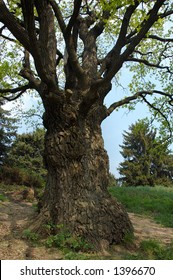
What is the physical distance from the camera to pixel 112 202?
7750mm

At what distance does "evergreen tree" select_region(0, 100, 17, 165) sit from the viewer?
24.5 m

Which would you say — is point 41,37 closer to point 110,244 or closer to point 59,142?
point 59,142

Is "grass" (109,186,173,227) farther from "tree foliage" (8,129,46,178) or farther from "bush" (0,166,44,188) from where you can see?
"tree foliage" (8,129,46,178)

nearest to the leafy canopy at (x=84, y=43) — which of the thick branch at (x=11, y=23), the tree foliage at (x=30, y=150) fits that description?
the thick branch at (x=11, y=23)

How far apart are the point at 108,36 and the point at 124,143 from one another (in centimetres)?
3516

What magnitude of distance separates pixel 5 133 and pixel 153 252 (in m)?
22.5

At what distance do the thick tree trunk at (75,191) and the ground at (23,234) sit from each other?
1.96 ft

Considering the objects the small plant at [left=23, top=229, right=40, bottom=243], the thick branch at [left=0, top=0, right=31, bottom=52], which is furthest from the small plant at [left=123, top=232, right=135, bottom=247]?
the thick branch at [left=0, top=0, right=31, bottom=52]

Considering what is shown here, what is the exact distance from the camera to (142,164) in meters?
42.3

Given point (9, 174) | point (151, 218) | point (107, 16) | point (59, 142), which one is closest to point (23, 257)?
point (59, 142)

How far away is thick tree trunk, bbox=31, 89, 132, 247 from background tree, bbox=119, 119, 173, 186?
30374 millimetres

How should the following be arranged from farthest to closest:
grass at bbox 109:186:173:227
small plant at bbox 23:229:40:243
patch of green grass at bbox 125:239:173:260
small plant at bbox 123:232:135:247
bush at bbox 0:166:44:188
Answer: bush at bbox 0:166:44:188 → grass at bbox 109:186:173:227 → small plant at bbox 123:232:135:247 → small plant at bbox 23:229:40:243 → patch of green grass at bbox 125:239:173:260

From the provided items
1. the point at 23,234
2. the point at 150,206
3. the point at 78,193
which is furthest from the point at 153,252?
the point at 150,206

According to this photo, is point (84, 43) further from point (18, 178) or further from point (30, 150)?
point (30, 150)
